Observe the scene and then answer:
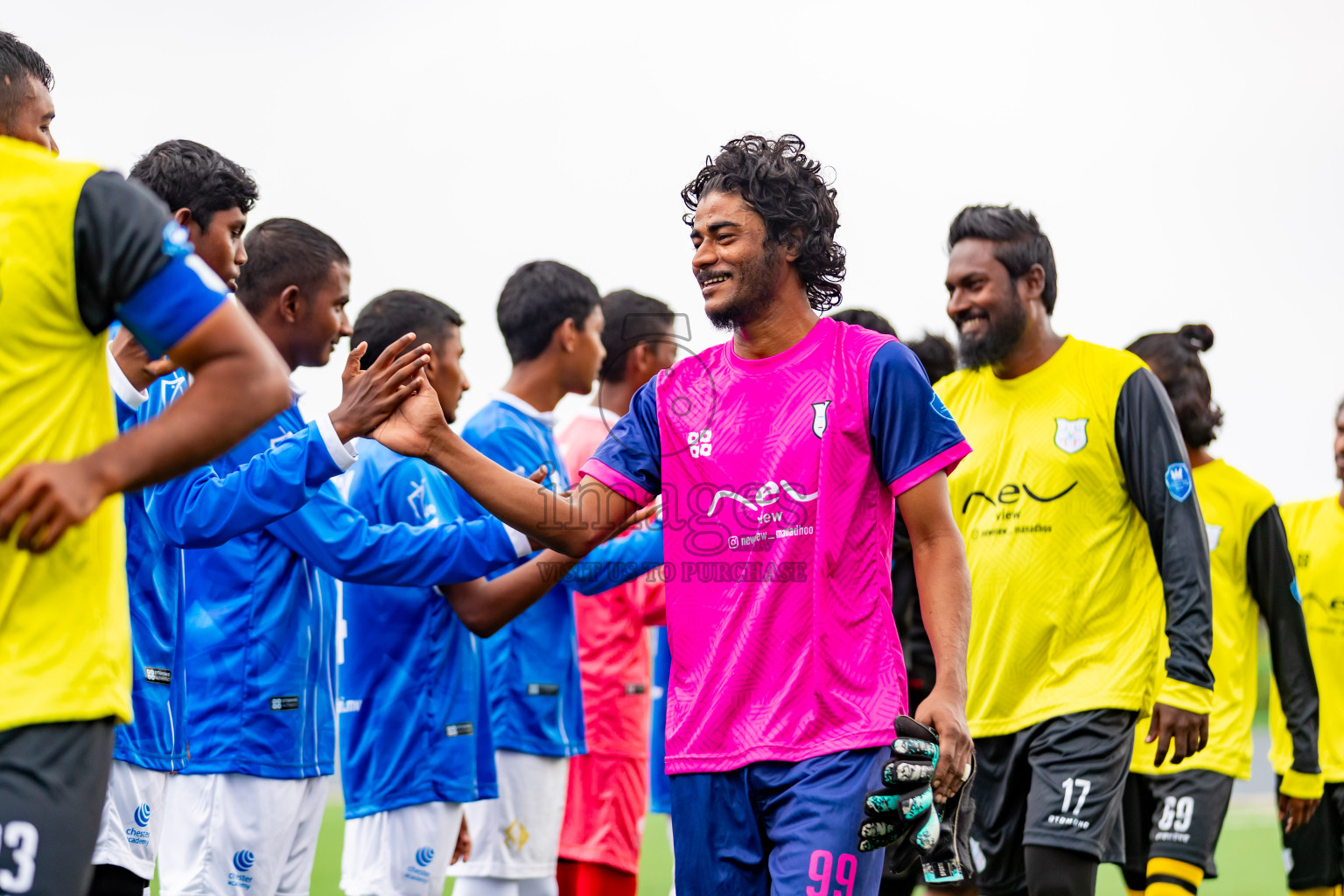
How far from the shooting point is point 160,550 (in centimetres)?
396

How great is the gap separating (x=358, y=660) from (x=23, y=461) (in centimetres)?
297

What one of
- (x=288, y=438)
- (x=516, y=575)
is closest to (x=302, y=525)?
(x=288, y=438)

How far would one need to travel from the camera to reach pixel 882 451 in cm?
357

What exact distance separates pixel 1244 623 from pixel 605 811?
3471 mm

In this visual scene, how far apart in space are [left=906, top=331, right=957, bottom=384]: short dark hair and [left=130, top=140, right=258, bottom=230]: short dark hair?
3837mm

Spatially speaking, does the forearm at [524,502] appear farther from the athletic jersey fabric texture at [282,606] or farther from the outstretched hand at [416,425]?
the athletic jersey fabric texture at [282,606]

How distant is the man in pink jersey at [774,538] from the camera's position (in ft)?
11.1

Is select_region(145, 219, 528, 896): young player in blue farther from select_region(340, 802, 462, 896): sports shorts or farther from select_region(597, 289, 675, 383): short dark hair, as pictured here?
select_region(597, 289, 675, 383): short dark hair

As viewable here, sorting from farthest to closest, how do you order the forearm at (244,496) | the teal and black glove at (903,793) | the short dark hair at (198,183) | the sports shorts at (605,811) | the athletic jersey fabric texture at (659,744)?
the athletic jersey fabric texture at (659,744) < the sports shorts at (605,811) < the short dark hair at (198,183) < the forearm at (244,496) < the teal and black glove at (903,793)

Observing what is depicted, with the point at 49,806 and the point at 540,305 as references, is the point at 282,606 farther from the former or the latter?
the point at 540,305

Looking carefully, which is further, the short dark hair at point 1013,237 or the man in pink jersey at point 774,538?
the short dark hair at point 1013,237

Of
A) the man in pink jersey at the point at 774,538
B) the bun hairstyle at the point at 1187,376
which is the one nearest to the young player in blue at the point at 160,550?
the man in pink jersey at the point at 774,538

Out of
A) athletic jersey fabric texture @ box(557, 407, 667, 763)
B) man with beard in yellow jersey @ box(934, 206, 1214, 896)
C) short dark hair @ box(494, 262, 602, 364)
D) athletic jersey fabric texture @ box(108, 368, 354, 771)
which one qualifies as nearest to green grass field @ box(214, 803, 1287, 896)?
athletic jersey fabric texture @ box(557, 407, 667, 763)

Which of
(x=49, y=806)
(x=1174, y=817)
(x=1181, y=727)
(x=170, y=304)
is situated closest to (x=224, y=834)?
(x=49, y=806)
